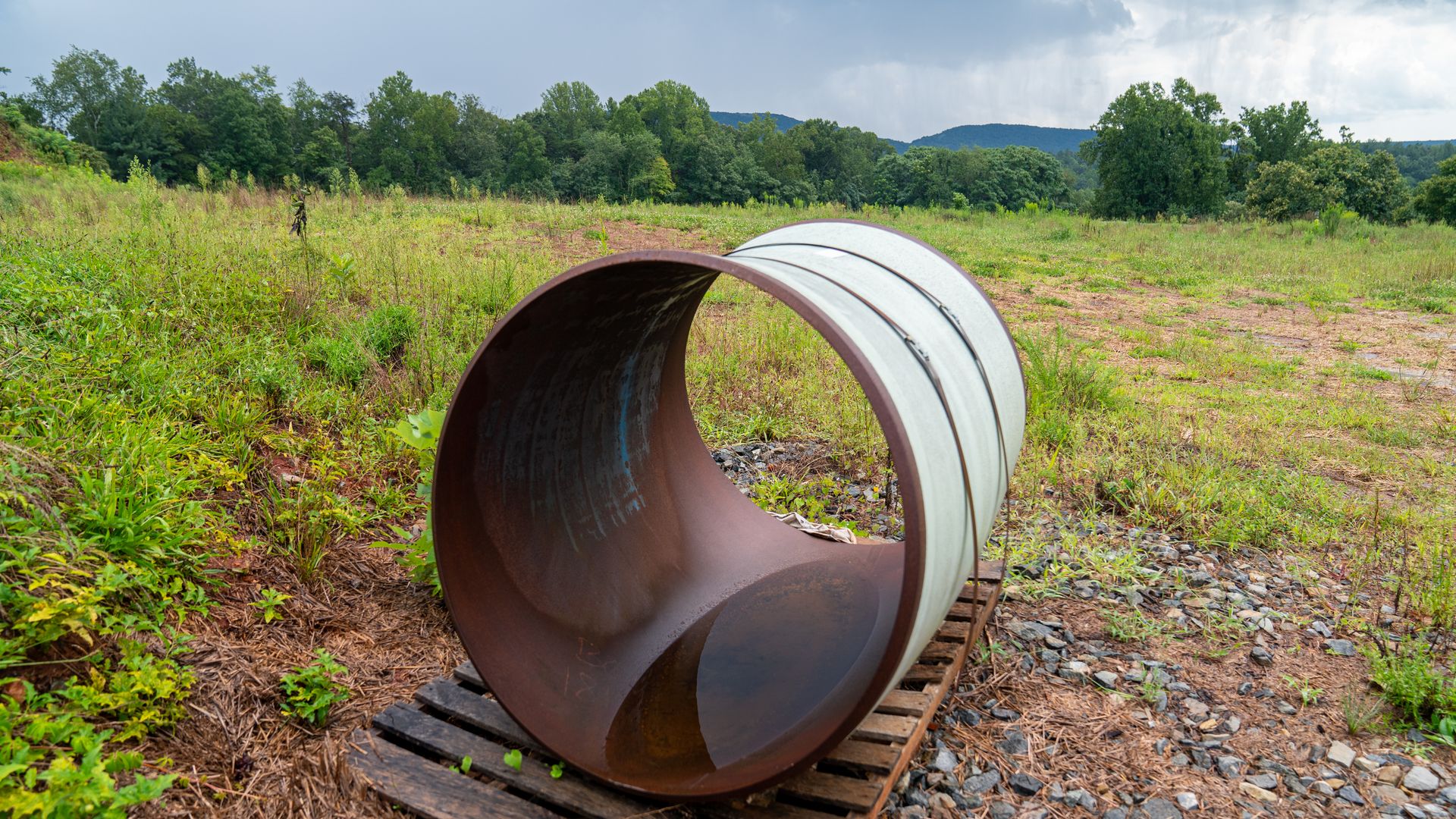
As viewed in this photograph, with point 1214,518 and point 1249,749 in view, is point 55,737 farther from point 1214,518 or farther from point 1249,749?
point 1214,518

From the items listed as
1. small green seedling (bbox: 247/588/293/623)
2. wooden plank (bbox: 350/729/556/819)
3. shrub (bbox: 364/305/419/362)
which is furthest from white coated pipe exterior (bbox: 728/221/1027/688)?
shrub (bbox: 364/305/419/362)

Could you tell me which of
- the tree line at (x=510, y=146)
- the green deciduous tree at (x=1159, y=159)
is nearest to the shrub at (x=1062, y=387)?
the tree line at (x=510, y=146)

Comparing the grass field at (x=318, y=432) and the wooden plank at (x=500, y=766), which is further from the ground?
the grass field at (x=318, y=432)

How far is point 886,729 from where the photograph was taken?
2.41 metres

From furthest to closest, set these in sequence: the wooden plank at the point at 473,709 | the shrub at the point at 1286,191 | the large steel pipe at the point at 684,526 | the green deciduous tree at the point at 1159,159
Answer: the green deciduous tree at the point at 1159,159
the shrub at the point at 1286,191
the wooden plank at the point at 473,709
the large steel pipe at the point at 684,526

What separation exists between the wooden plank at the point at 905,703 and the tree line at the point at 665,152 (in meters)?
28.8

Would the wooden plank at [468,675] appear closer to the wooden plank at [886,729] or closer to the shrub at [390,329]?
the wooden plank at [886,729]

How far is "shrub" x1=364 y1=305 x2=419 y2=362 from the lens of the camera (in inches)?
209

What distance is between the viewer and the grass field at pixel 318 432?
7.85ft

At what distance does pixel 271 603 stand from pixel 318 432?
57.4 inches

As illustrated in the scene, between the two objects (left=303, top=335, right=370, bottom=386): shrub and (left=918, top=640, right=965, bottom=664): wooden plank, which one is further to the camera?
(left=303, top=335, right=370, bottom=386): shrub

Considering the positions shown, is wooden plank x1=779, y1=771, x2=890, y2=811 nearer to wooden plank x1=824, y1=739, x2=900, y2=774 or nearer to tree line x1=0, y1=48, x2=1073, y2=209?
wooden plank x1=824, y1=739, x2=900, y2=774

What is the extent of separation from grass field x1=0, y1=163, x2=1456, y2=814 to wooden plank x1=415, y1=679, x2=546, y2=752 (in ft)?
0.76

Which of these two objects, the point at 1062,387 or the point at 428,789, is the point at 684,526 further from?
the point at 1062,387
